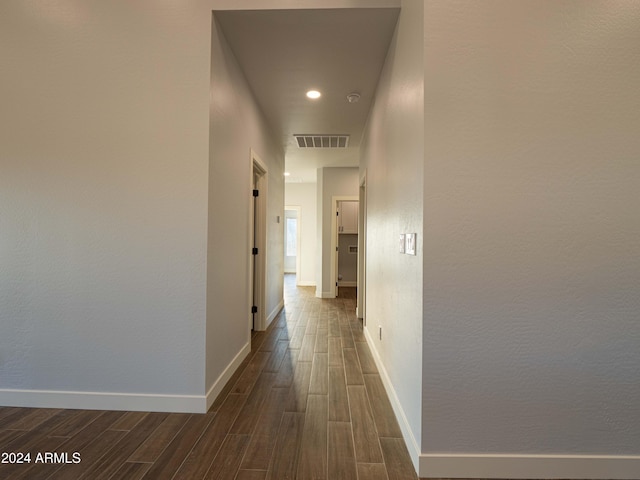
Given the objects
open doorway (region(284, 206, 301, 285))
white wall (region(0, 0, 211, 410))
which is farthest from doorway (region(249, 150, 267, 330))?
open doorway (region(284, 206, 301, 285))

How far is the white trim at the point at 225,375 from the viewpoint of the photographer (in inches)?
82.8

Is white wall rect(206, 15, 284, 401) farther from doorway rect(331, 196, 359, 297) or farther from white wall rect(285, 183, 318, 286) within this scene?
white wall rect(285, 183, 318, 286)

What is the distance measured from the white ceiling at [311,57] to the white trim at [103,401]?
258cm

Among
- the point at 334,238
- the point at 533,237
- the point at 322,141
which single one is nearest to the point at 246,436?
the point at 533,237

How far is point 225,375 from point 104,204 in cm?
151

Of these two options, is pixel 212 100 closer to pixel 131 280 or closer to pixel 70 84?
pixel 70 84

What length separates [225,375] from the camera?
241 cm

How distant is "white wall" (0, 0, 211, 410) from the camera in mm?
2045

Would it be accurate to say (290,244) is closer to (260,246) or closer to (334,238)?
(334,238)

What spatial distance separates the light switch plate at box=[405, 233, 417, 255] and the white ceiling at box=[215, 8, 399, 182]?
1515 mm

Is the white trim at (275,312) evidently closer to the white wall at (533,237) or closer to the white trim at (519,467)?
the white trim at (519,467)

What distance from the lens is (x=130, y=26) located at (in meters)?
2.06

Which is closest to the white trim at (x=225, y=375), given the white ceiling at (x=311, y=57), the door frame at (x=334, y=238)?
the white ceiling at (x=311, y=57)

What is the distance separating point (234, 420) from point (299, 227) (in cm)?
680
